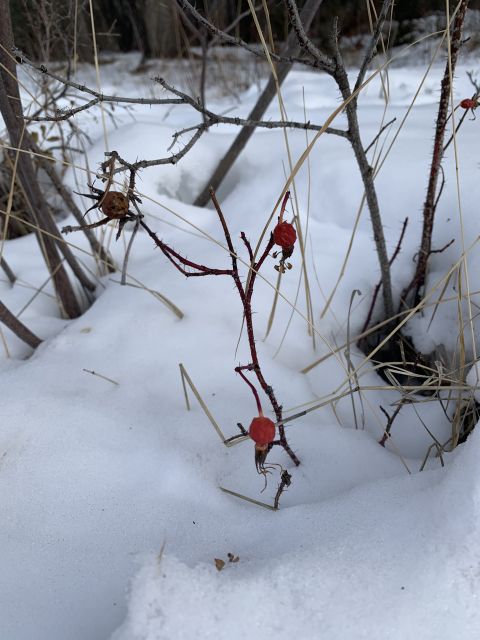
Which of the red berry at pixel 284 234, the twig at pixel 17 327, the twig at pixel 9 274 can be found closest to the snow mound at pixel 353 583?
the red berry at pixel 284 234

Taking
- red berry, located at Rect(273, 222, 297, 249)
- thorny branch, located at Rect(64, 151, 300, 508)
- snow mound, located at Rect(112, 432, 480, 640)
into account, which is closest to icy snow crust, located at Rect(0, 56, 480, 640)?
snow mound, located at Rect(112, 432, 480, 640)

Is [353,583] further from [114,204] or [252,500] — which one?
[114,204]

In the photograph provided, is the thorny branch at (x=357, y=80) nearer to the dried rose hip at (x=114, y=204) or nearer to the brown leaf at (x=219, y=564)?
the dried rose hip at (x=114, y=204)

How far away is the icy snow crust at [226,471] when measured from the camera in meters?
0.62

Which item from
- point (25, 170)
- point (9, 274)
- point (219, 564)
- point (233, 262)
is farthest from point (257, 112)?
point (219, 564)

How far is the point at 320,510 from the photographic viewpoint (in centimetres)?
75

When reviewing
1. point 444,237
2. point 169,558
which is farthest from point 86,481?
point 444,237

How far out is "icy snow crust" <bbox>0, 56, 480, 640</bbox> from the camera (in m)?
0.62

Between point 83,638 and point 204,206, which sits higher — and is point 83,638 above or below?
below

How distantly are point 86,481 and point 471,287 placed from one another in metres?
0.75

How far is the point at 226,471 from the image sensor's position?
33.9 inches

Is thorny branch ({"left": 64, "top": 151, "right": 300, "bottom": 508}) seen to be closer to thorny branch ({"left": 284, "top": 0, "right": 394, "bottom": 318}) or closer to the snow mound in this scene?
the snow mound

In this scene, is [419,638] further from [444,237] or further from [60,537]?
[444,237]

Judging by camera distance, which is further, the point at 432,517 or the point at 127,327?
the point at 127,327
